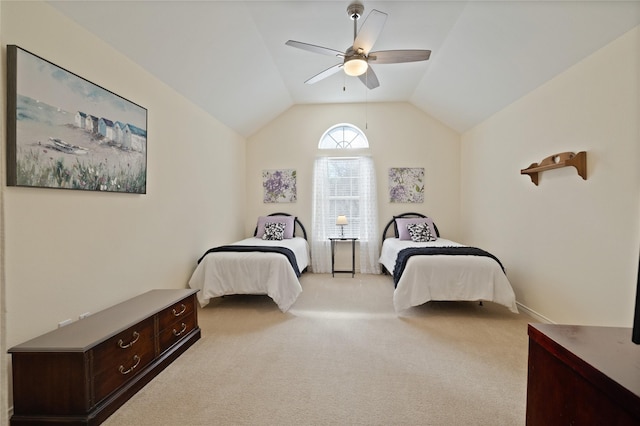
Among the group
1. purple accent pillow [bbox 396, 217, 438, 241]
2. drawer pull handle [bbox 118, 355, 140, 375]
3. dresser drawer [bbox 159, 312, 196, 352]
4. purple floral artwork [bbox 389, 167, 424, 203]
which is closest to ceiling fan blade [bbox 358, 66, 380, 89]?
purple floral artwork [bbox 389, 167, 424, 203]

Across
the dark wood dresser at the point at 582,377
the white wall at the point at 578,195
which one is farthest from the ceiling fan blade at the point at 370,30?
the dark wood dresser at the point at 582,377

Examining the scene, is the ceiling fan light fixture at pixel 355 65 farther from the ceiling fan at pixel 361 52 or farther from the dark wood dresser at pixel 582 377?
the dark wood dresser at pixel 582 377

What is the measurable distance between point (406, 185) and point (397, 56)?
2.84 meters

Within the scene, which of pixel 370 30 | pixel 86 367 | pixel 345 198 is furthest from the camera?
pixel 345 198

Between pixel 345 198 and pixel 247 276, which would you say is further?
pixel 345 198

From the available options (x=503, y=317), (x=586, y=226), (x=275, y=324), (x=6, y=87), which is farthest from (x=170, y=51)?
(x=503, y=317)

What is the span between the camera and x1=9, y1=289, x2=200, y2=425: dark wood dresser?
60.5 inches

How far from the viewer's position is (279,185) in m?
5.44

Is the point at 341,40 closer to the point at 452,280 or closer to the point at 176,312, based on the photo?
the point at 452,280

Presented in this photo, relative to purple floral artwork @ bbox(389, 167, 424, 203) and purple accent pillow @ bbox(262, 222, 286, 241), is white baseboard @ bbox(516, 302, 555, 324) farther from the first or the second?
purple accent pillow @ bbox(262, 222, 286, 241)

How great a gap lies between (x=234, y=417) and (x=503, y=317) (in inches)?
114

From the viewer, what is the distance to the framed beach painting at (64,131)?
1.61 meters

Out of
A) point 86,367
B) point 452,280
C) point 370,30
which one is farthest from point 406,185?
point 86,367

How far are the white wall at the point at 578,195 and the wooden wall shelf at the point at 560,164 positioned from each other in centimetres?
5
